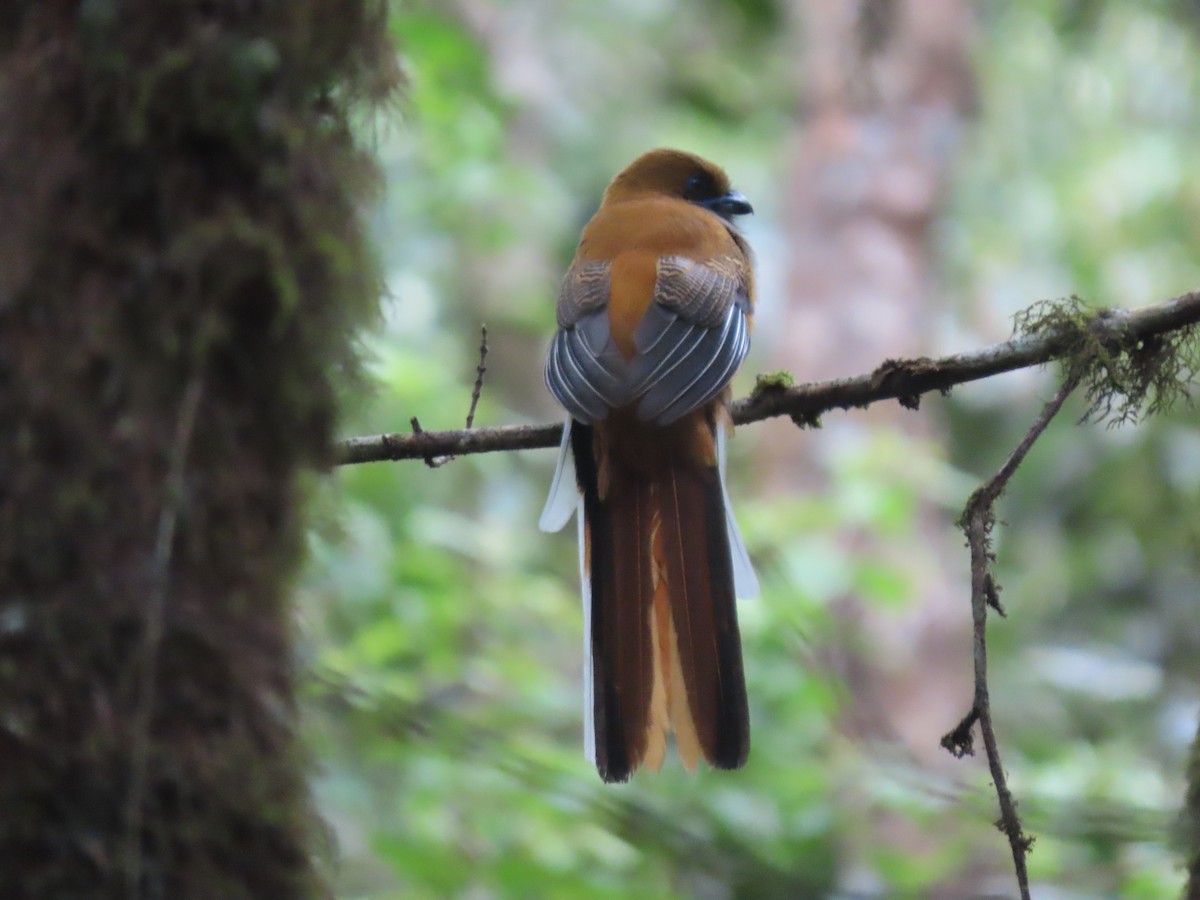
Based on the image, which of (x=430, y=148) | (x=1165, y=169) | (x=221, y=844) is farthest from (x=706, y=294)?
(x=1165, y=169)

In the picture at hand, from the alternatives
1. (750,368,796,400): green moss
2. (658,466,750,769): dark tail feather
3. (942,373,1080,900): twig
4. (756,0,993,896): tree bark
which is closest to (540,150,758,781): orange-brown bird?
(658,466,750,769): dark tail feather

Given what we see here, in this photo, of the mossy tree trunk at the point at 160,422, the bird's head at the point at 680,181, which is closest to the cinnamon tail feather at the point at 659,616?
the mossy tree trunk at the point at 160,422

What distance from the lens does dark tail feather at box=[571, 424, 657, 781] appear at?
2670 millimetres

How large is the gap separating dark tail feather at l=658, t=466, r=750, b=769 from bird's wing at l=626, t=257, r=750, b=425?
195 mm

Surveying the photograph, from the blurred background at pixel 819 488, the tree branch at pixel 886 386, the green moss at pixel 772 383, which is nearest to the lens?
the tree branch at pixel 886 386

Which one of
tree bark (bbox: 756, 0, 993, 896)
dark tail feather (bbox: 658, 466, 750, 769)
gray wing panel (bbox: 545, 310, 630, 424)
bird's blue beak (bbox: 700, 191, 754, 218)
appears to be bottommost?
dark tail feather (bbox: 658, 466, 750, 769)

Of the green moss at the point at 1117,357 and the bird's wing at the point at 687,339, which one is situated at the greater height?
the bird's wing at the point at 687,339

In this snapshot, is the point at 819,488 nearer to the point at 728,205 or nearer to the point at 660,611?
the point at 728,205

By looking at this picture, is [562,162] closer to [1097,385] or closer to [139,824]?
[1097,385]

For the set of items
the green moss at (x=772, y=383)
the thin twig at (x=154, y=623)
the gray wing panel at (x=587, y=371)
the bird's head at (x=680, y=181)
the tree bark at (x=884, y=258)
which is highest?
the tree bark at (x=884, y=258)

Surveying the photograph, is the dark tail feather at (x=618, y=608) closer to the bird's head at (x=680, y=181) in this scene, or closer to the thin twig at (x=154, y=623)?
the thin twig at (x=154, y=623)

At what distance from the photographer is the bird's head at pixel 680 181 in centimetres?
463

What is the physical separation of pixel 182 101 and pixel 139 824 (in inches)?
39.4

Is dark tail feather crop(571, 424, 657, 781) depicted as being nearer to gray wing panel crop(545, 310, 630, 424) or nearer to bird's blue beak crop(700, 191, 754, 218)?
gray wing panel crop(545, 310, 630, 424)
